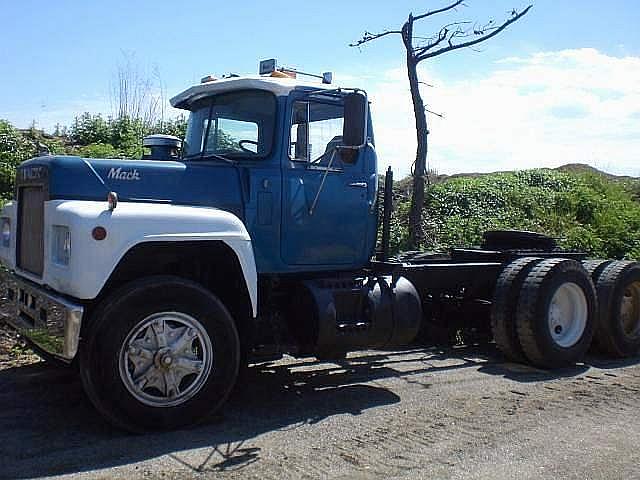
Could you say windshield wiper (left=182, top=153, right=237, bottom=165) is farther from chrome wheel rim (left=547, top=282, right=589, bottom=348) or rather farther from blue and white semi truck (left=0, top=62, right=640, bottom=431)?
chrome wheel rim (left=547, top=282, right=589, bottom=348)

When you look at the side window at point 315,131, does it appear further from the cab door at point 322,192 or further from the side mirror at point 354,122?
the side mirror at point 354,122

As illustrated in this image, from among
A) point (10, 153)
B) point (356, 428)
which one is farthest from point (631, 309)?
point (10, 153)

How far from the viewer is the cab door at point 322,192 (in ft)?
20.8

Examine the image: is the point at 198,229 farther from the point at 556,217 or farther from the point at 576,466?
the point at 556,217

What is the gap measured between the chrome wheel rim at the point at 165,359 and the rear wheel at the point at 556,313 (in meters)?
Result: 3.50

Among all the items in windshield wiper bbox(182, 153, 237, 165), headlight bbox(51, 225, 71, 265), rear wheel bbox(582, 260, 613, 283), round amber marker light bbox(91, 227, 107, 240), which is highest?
windshield wiper bbox(182, 153, 237, 165)

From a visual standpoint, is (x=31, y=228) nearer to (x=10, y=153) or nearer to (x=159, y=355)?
(x=159, y=355)

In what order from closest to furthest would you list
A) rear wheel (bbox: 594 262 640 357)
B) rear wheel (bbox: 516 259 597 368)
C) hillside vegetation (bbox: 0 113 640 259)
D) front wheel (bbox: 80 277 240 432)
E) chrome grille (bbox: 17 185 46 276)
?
front wheel (bbox: 80 277 240 432) → chrome grille (bbox: 17 185 46 276) → rear wheel (bbox: 516 259 597 368) → rear wheel (bbox: 594 262 640 357) → hillside vegetation (bbox: 0 113 640 259)

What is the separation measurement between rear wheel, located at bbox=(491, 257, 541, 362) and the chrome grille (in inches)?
172

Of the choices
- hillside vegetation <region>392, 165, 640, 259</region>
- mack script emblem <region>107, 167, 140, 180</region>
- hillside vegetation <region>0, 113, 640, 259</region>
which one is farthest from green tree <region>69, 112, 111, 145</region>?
mack script emblem <region>107, 167, 140, 180</region>

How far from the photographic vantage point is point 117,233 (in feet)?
16.5

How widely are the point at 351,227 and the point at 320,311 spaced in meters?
0.94

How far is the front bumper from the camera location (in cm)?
488

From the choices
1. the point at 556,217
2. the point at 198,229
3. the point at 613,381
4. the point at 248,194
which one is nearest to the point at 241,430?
the point at 198,229
